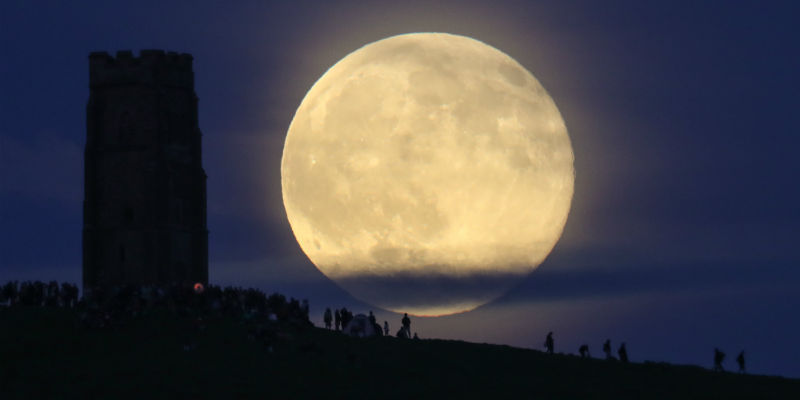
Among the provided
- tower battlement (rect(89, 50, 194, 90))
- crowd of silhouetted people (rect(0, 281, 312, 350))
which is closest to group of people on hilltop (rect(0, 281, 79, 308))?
crowd of silhouetted people (rect(0, 281, 312, 350))

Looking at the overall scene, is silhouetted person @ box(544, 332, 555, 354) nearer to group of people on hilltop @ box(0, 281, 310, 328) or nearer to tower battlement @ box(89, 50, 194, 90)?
group of people on hilltop @ box(0, 281, 310, 328)

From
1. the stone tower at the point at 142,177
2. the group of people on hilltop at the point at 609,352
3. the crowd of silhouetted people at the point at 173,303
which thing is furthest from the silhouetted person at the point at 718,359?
the stone tower at the point at 142,177

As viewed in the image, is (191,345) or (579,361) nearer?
(191,345)

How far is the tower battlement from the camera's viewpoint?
9300cm

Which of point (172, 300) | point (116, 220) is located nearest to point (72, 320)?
point (172, 300)

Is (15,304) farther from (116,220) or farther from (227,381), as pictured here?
(116,220)

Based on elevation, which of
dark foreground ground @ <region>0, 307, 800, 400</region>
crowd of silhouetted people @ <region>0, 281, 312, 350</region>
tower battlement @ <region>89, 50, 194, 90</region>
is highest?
tower battlement @ <region>89, 50, 194, 90</region>

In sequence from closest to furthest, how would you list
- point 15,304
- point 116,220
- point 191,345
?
point 191,345 < point 15,304 < point 116,220

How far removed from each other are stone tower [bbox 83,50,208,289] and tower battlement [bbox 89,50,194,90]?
0.07 metres

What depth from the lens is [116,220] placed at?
9194cm

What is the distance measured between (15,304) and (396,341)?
749 inches

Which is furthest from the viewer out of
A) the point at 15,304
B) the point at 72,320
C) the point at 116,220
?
the point at 116,220

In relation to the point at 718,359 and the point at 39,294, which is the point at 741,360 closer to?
the point at 718,359

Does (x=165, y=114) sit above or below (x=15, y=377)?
above
